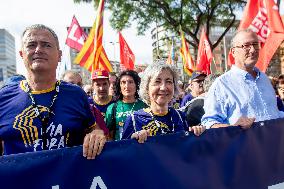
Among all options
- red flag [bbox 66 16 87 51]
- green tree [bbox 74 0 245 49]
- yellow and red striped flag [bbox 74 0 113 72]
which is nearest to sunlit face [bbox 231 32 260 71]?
yellow and red striped flag [bbox 74 0 113 72]

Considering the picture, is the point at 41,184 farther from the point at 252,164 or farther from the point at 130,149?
the point at 252,164

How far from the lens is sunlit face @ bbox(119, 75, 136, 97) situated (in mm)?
4500

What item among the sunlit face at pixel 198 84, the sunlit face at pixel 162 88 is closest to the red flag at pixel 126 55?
the sunlit face at pixel 198 84

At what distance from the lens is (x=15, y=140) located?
220 cm

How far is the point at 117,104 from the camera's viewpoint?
447 cm

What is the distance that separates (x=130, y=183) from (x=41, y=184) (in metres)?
0.48

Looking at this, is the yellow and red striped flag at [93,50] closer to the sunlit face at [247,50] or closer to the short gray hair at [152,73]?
the short gray hair at [152,73]

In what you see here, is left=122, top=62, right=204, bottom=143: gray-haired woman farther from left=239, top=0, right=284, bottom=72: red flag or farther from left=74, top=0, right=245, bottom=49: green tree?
left=74, top=0, right=245, bottom=49: green tree

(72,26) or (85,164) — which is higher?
(72,26)

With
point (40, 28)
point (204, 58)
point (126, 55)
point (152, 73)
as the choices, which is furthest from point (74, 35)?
point (40, 28)

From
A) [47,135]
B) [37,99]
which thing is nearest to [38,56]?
[37,99]

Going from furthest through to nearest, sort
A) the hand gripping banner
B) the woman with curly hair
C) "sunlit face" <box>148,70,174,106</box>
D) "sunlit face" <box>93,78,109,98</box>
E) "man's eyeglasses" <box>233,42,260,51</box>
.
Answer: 1. "sunlit face" <box>93,78,109,98</box>
2. the woman with curly hair
3. "man's eyeglasses" <box>233,42,260,51</box>
4. "sunlit face" <box>148,70,174,106</box>
5. the hand gripping banner

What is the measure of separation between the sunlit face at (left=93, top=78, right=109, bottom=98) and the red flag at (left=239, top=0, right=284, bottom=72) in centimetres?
202

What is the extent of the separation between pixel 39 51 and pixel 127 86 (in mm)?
2268
